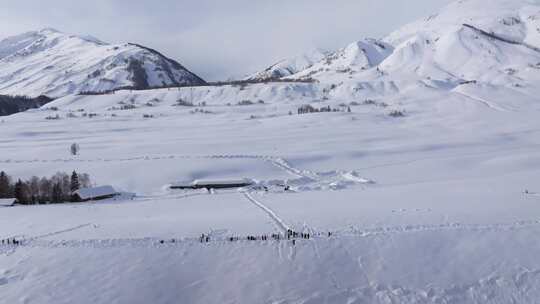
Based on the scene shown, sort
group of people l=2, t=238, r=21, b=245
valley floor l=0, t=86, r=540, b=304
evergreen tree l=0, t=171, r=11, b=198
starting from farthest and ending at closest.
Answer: evergreen tree l=0, t=171, r=11, b=198 < group of people l=2, t=238, r=21, b=245 < valley floor l=0, t=86, r=540, b=304

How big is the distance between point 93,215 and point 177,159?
1437 inches

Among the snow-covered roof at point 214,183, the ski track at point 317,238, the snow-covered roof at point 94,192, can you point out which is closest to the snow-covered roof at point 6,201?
the snow-covered roof at point 94,192

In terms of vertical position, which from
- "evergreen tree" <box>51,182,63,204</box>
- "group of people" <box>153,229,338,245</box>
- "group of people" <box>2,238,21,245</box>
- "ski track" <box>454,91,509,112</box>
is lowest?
"evergreen tree" <box>51,182,63,204</box>

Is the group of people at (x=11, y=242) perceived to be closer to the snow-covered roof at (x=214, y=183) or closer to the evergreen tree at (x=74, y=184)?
the evergreen tree at (x=74, y=184)

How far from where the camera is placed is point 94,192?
60188mm

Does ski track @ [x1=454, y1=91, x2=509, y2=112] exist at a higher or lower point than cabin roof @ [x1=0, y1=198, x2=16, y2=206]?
higher

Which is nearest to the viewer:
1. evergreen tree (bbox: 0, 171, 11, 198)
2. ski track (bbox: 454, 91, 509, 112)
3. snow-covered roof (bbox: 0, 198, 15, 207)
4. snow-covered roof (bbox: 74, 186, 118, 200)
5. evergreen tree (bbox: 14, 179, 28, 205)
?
snow-covered roof (bbox: 0, 198, 15, 207)

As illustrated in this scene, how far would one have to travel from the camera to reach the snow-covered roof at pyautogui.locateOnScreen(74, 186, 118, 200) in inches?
2328

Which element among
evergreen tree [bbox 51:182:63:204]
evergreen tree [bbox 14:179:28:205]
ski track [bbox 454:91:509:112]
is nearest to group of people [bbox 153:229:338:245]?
evergreen tree [bbox 51:182:63:204]

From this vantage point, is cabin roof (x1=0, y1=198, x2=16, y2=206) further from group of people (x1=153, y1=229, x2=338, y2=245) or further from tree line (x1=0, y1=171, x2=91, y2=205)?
group of people (x1=153, y1=229, x2=338, y2=245)

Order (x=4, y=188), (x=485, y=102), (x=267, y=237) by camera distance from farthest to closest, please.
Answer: (x=485, y=102), (x=4, y=188), (x=267, y=237)

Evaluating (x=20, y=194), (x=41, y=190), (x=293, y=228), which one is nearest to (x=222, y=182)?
(x=41, y=190)

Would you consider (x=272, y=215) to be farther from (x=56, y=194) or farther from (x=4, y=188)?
(x=4, y=188)

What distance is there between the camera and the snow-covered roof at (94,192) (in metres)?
59.1
